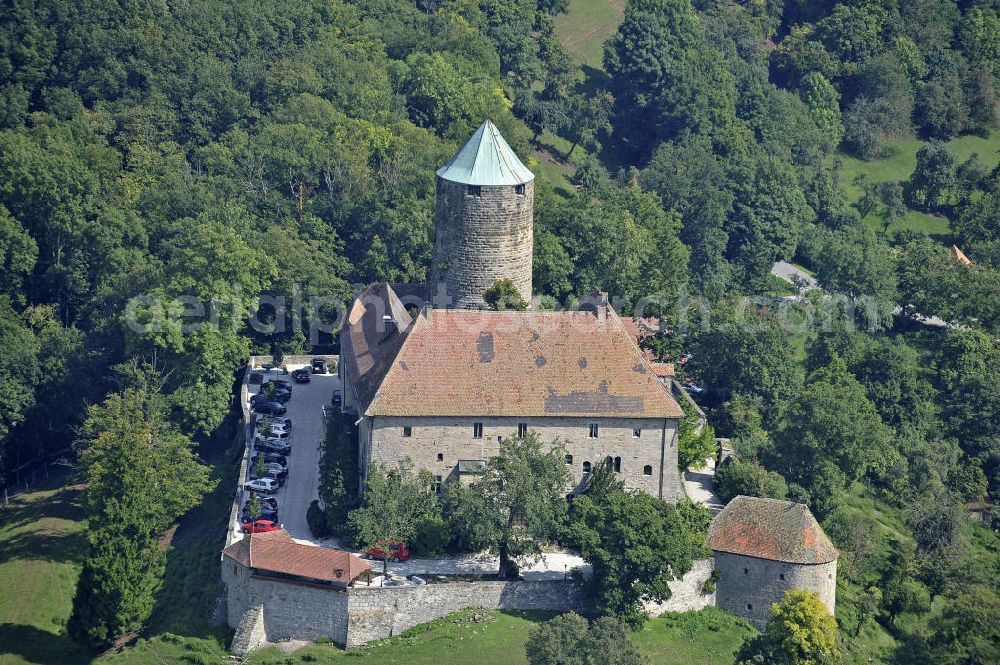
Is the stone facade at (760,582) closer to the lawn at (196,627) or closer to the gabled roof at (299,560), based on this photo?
the lawn at (196,627)

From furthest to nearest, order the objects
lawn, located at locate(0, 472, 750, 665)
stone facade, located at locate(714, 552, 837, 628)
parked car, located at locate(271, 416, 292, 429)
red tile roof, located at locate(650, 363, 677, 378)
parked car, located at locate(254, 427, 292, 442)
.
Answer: parked car, located at locate(271, 416, 292, 429) → red tile roof, located at locate(650, 363, 677, 378) → parked car, located at locate(254, 427, 292, 442) → stone facade, located at locate(714, 552, 837, 628) → lawn, located at locate(0, 472, 750, 665)

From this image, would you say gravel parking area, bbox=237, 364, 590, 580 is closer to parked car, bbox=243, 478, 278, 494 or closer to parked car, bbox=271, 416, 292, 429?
parked car, bbox=271, 416, 292, 429

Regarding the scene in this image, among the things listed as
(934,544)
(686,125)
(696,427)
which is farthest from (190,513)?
(686,125)

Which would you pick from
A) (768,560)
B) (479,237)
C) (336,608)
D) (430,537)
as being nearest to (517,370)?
(430,537)

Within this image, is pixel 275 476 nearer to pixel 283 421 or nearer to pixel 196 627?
pixel 283 421

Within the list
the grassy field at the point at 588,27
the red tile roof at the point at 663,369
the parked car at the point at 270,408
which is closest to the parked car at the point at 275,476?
the parked car at the point at 270,408

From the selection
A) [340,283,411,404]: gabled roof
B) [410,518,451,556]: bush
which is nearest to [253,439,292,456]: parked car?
[340,283,411,404]: gabled roof

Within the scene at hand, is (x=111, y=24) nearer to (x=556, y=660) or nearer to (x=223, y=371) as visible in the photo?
(x=223, y=371)
